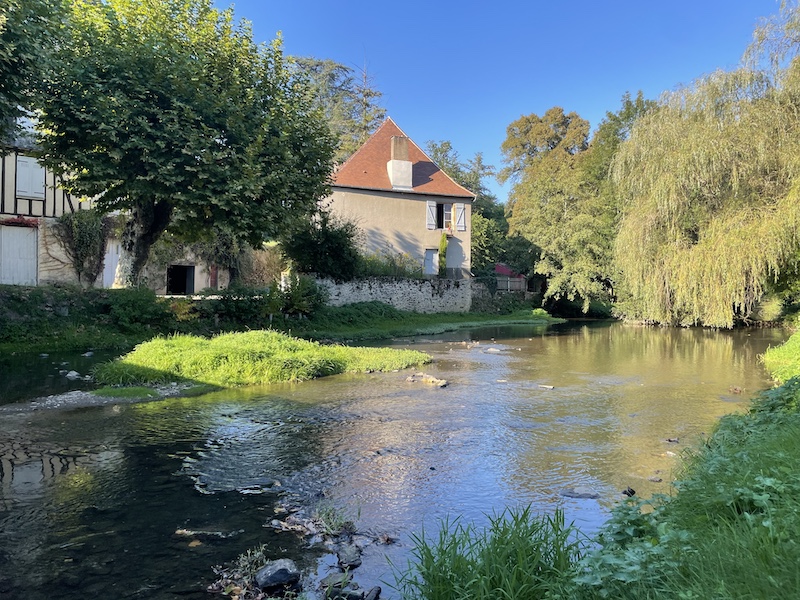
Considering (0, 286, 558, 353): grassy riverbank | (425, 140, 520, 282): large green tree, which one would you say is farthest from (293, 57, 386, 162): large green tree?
(0, 286, 558, 353): grassy riverbank

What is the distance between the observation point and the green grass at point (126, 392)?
32.0 ft

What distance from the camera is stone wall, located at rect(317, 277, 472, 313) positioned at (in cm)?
2752

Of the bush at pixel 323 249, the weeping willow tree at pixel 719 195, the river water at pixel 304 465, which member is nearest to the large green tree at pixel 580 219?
the weeping willow tree at pixel 719 195

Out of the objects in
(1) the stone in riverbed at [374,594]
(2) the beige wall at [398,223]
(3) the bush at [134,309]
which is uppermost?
(2) the beige wall at [398,223]

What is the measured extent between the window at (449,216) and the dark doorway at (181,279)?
14054 mm

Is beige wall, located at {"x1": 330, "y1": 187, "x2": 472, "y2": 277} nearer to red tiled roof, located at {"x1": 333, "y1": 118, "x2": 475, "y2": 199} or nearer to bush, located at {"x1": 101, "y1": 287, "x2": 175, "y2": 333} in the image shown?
red tiled roof, located at {"x1": 333, "y1": 118, "x2": 475, "y2": 199}

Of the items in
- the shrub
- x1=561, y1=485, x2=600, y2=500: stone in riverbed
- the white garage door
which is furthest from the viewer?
the shrub

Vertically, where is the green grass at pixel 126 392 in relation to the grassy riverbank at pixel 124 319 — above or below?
below

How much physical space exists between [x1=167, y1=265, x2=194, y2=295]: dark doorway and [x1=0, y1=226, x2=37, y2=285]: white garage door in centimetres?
709

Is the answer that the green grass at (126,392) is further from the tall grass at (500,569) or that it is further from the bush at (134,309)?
the bush at (134,309)

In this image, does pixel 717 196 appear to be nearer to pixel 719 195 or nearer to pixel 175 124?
pixel 719 195

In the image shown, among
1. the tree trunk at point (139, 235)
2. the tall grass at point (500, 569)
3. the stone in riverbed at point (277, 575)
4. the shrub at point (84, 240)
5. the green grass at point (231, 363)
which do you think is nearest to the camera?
the tall grass at point (500, 569)

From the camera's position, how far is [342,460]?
6582 millimetres

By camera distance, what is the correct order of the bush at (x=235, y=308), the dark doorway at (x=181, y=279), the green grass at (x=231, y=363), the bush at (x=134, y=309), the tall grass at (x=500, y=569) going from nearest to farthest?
1. the tall grass at (x=500, y=569)
2. the green grass at (x=231, y=363)
3. the bush at (x=134, y=309)
4. the bush at (x=235, y=308)
5. the dark doorway at (x=181, y=279)
